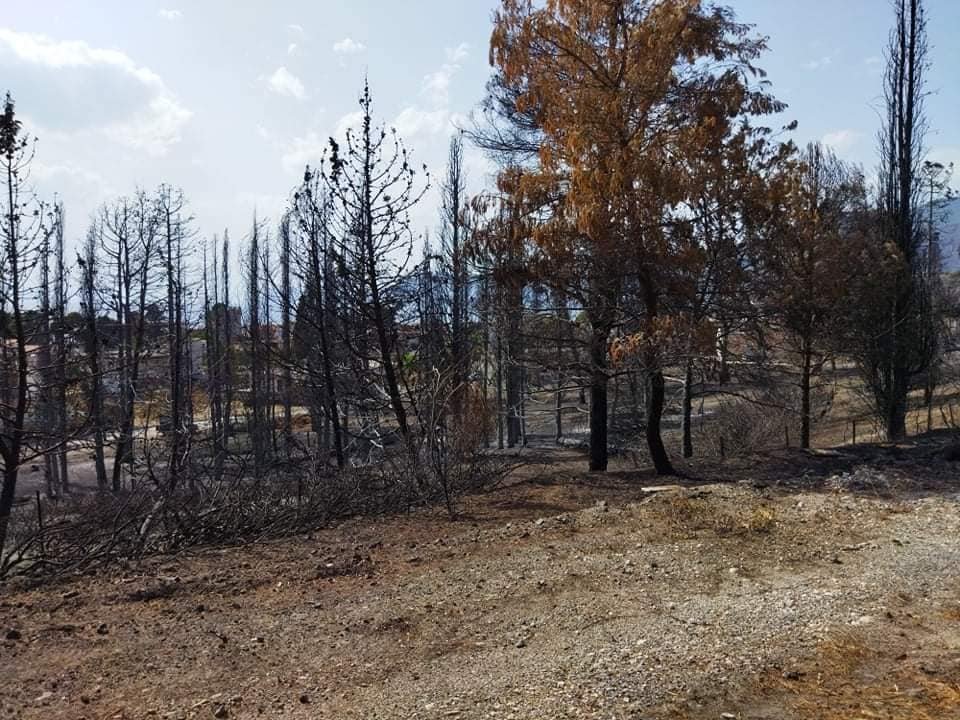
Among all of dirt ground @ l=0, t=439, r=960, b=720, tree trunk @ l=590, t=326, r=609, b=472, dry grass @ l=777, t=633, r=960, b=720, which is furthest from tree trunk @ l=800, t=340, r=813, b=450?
dry grass @ l=777, t=633, r=960, b=720

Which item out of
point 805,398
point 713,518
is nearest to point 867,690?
point 713,518

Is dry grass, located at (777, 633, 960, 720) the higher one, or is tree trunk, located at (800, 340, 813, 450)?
tree trunk, located at (800, 340, 813, 450)

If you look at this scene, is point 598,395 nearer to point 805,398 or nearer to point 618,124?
point 618,124

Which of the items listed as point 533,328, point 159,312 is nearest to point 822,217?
point 533,328

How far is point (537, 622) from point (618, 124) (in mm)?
6953

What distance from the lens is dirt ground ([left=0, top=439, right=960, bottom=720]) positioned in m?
3.73

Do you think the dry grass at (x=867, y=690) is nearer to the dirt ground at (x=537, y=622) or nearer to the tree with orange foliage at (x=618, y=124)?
the dirt ground at (x=537, y=622)

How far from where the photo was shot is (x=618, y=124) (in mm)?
9773

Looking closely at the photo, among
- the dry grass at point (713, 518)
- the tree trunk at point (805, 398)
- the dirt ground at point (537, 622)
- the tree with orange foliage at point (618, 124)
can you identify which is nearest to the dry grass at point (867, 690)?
the dirt ground at point (537, 622)

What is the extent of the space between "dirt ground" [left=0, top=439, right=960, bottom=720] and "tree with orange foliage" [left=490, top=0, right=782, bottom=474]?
3.28m

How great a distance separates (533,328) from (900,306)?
9709mm

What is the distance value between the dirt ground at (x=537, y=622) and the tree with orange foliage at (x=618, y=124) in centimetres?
328

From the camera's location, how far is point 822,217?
15078mm

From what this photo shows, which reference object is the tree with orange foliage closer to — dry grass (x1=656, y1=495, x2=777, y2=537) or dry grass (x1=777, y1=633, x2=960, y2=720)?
dry grass (x1=656, y1=495, x2=777, y2=537)
